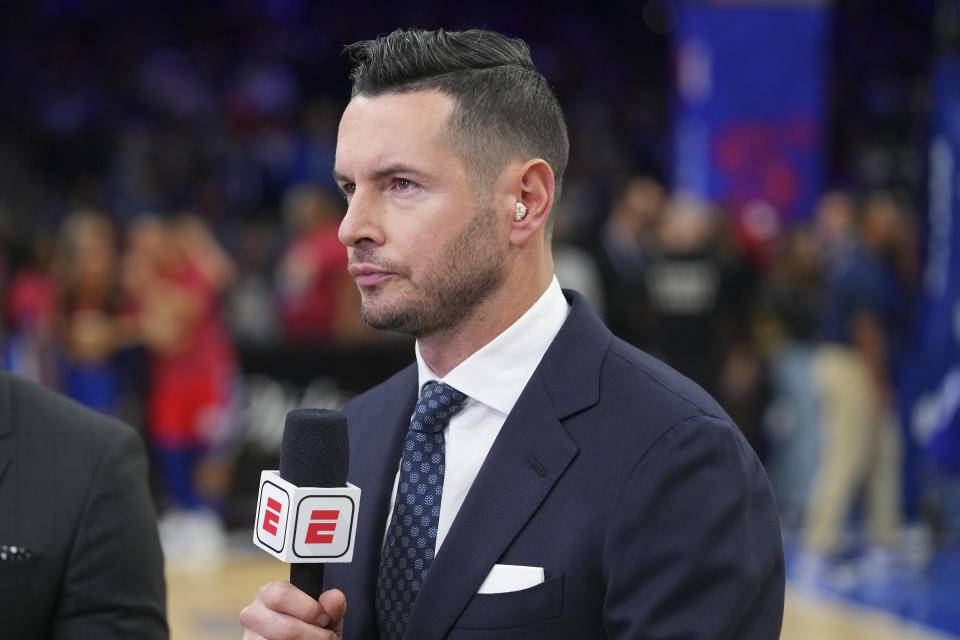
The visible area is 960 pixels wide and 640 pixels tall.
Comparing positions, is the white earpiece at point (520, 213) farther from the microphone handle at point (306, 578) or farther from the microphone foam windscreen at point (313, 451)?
the microphone handle at point (306, 578)

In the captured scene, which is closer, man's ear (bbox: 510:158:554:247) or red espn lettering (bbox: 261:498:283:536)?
red espn lettering (bbox: 261:498:283:536)

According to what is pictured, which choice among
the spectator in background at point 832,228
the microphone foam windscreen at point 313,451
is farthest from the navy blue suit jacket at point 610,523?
the spectator in background at point 832,228

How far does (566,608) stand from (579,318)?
465 mm

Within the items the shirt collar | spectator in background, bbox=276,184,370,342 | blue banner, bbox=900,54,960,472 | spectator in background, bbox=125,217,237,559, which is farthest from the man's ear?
spectator in background, bbox=276,184,370,342

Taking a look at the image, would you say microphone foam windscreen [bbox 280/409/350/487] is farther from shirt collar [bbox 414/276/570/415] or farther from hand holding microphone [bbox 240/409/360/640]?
shirt collar [bbox 414/276/570/415]

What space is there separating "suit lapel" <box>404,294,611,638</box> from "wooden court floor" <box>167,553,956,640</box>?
4.34 metres

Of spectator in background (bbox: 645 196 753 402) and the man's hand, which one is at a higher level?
the man's hand

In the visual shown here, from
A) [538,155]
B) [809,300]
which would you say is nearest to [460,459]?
[538,155]

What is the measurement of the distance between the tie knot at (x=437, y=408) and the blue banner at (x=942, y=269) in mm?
4945

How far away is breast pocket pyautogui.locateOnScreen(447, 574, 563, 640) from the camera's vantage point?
5.98ft

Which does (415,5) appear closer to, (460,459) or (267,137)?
(267,137)

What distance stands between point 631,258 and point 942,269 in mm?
3332

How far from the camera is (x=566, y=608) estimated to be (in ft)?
5.96

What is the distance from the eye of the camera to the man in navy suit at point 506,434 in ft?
5.87
